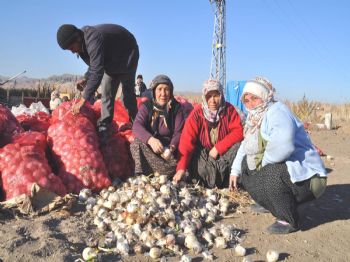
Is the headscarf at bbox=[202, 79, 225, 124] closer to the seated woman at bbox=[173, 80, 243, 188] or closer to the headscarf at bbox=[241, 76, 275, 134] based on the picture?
the seated woman at bbox=[173, 80, 243, 188]

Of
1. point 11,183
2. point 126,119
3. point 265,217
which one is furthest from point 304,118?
point 11,183

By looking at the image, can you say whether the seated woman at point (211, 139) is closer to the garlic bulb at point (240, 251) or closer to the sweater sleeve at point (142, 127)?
the sweater sleeve at point (142, 127)

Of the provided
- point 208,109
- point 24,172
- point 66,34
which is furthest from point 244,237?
point 66,34

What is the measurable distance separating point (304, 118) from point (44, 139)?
423 inches

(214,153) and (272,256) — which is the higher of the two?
(214,153)

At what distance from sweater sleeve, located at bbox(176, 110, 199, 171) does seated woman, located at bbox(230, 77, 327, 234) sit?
786 mm

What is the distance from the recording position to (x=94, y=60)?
4.04 m

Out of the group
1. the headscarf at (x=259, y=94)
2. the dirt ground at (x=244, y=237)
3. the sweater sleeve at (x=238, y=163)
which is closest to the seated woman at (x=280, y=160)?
the headscarf at (x=259, y=94)

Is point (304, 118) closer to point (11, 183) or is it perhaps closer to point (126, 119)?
point (126, 119)

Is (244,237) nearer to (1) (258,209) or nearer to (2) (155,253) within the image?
(1) (258,209)

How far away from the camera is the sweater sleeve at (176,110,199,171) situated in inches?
146

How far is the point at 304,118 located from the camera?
43.0ft

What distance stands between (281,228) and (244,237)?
298 millimetres

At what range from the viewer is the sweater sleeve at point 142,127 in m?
3.77
